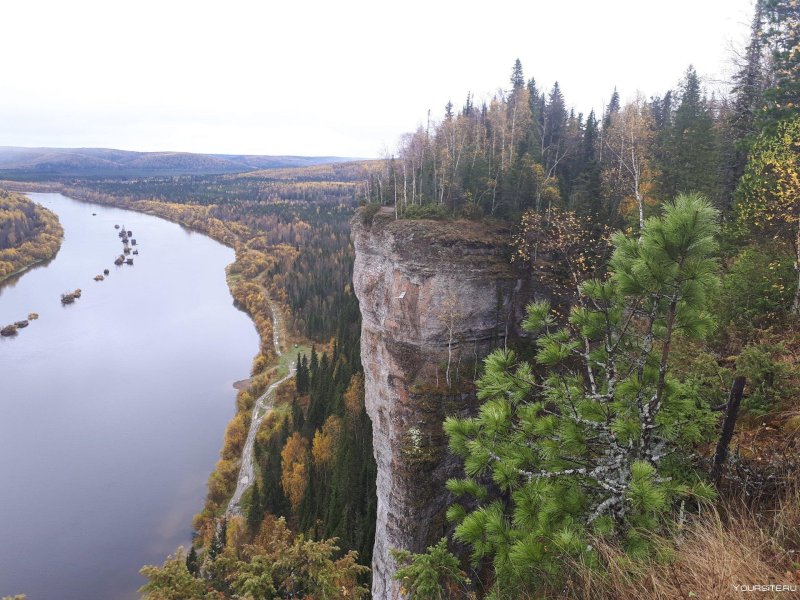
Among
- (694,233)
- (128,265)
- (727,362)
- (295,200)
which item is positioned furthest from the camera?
(295,200)

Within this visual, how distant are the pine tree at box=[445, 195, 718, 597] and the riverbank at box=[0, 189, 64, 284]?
104806 mm

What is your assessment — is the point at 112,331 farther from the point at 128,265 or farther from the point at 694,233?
the point at 694,233

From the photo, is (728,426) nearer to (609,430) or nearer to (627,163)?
(609,430)

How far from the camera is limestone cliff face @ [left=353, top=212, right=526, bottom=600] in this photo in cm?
1734

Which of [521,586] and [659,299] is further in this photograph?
[521,586]

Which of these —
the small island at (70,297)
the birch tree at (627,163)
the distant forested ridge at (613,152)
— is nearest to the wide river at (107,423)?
the small island at (70,297)

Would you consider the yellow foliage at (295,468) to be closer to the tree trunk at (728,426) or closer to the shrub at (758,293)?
the shrub at (758,293)

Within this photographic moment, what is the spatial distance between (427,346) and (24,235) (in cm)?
11793

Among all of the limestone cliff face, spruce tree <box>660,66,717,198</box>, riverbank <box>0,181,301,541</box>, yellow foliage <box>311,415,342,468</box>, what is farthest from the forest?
riverbank <box>0,181,301,541</box>

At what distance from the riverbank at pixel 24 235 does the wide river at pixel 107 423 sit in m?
10.6

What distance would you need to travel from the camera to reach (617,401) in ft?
13.9

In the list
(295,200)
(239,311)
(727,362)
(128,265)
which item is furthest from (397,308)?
(295,200)

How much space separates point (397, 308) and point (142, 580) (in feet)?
73.0

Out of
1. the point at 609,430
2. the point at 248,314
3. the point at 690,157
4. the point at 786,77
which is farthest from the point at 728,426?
the point at 248,314
